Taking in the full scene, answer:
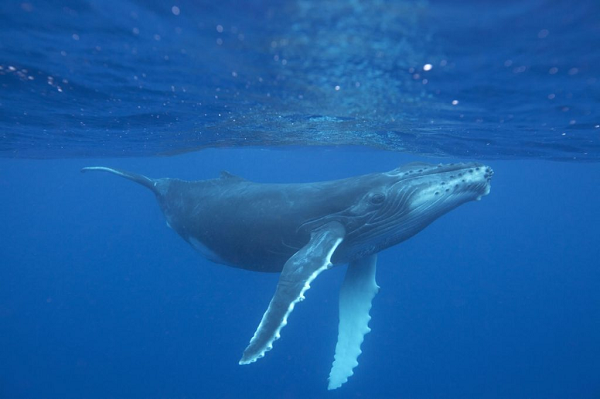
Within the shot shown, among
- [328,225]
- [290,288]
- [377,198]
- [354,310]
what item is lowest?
[354,310]

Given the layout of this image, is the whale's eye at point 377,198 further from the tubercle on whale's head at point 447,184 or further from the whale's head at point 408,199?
the tubercle on whale's head at point 447,184

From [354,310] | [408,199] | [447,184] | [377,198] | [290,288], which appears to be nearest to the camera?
[290,288]

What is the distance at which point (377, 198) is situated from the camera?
25.4ft

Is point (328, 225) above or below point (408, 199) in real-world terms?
below

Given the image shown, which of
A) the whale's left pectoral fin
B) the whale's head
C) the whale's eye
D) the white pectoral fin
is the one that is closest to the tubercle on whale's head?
the whale's head

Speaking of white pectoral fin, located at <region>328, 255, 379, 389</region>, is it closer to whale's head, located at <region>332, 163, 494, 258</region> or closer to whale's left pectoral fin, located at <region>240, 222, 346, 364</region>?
whale's head, located at <region>332, 163, 494, 258</region>

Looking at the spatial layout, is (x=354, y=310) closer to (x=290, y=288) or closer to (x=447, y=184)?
(x=290, y=288)

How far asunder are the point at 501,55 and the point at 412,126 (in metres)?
8.71

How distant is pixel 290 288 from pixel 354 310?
3.73 m

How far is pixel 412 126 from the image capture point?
17.4 meters

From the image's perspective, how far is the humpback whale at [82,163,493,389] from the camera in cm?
679

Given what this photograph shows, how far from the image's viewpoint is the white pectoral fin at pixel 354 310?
9.35 m

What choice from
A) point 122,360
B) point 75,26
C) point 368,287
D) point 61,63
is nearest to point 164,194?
point 61,63

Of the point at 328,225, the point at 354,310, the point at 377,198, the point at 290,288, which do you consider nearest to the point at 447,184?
the point at 377,198
